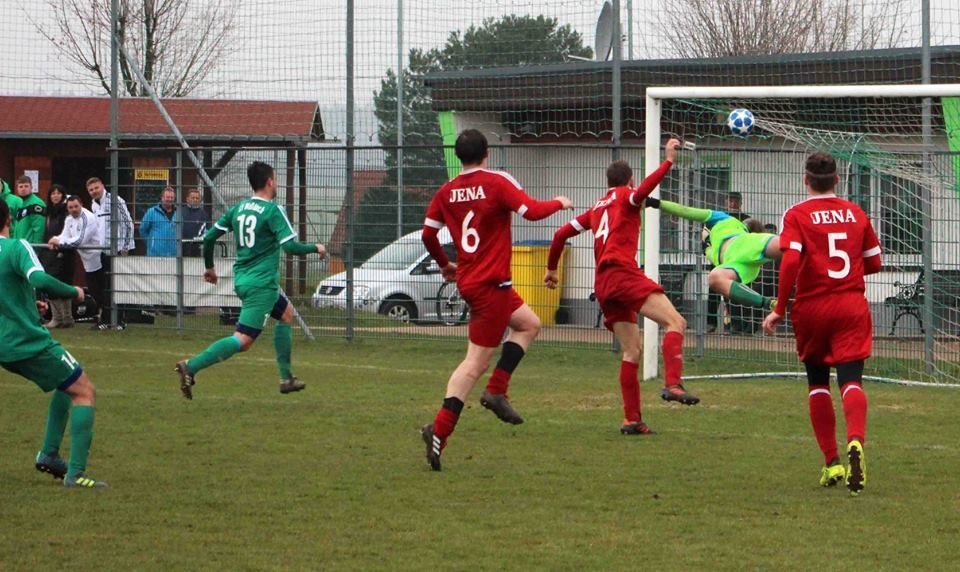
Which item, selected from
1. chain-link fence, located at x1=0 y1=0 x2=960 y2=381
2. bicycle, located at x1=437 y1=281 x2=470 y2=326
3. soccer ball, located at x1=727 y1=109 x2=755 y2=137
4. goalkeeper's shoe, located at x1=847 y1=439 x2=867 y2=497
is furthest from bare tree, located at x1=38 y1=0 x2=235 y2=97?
goalkeeper's shoe, located at x1=847 y1=439 x2=867 y2=497

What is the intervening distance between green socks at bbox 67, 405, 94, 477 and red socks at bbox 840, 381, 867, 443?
4.19m

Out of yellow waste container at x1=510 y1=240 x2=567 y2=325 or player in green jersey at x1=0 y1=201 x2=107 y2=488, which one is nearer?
player in green jersey at x1=0 y1=201 x2=107 y2=488

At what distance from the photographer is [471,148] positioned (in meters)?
9.15

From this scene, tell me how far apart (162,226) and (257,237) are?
8179mm

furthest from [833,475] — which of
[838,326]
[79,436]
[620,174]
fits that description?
[79,436]

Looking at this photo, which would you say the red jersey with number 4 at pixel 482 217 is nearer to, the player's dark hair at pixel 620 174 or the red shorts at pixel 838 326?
the player's dark hair at pixel 620 174

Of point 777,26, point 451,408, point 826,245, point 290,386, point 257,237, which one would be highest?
point 777,26

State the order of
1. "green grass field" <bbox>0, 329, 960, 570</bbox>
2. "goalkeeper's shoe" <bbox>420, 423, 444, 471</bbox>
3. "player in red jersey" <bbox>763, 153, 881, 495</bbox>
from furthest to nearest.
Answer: "goalkeeper's shoe" <bbox>420, 423, 444, 471</bbox>, "player in red jersey" <bbox>763, 153, 881, 495</bbox>, "green grass field" <bbox>0, 329, 960, 570</bbox>

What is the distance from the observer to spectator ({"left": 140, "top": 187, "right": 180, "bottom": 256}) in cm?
1931

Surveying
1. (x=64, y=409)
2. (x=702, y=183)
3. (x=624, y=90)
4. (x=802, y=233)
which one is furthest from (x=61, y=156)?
(x=802, y=233)

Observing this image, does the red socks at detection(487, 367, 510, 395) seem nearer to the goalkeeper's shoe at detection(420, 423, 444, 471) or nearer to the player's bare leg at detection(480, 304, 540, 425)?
the player's bare leg at detection(480, 304, 540, 425)

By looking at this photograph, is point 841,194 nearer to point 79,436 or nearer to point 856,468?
point 856,468

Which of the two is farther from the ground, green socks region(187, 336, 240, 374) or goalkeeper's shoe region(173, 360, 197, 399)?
green socks region(187, 336, 240, 374)

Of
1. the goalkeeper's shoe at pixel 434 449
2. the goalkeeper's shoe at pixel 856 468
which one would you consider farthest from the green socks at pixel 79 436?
the goalkeeper's shoe at pixel 856 468
